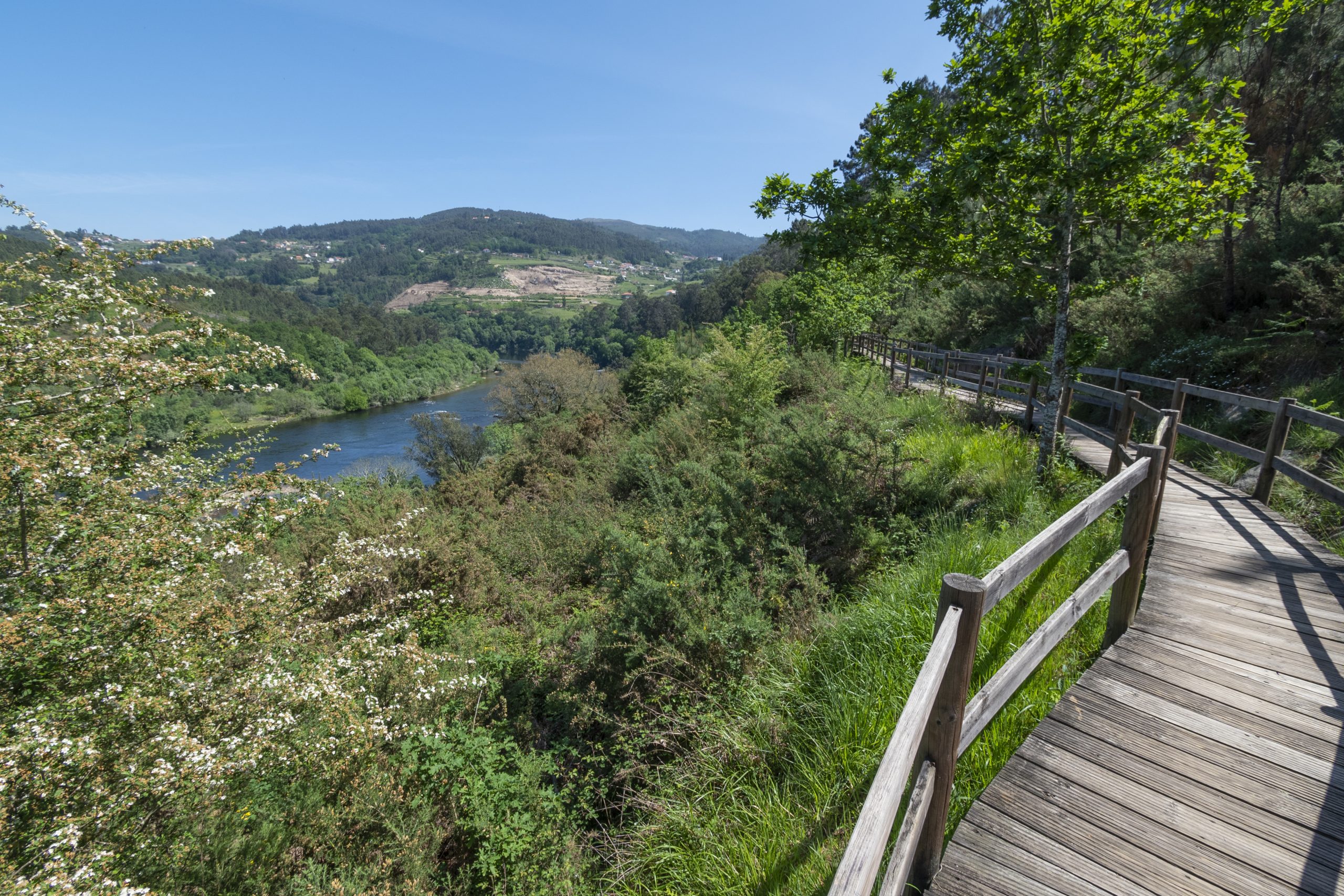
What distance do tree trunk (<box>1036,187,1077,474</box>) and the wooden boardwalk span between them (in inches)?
115

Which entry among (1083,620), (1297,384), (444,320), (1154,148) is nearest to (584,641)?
(1083,620)

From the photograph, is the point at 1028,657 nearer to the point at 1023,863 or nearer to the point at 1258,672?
the point at 1023,863

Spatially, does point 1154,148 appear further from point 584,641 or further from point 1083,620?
point 584,641

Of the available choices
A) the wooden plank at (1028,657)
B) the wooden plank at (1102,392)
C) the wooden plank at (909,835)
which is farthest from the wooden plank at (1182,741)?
the wooden plank at (1102,392)

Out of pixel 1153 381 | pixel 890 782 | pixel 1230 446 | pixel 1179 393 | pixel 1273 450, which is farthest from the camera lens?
pixel 1153 381

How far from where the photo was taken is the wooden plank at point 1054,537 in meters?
2.12

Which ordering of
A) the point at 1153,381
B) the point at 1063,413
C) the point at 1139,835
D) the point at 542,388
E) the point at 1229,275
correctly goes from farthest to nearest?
the point at 542,388
the point at 1229,275
the point at 1063,413
the point at 1153,381
the point at 1139,835

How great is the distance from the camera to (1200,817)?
2.15 metres

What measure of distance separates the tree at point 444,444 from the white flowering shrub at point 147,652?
2313 cm

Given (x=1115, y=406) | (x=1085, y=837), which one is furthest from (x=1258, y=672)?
(x=1115, y=406)

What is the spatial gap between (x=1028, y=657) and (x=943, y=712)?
32.1 inches

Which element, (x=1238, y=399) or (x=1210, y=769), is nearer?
(x=1210, y=769)

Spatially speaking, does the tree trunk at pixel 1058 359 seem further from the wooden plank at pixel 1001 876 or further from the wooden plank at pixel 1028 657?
the wooden plank at pixel 1001 876

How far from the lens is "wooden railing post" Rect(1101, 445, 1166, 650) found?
Result: 3369 millimetres
